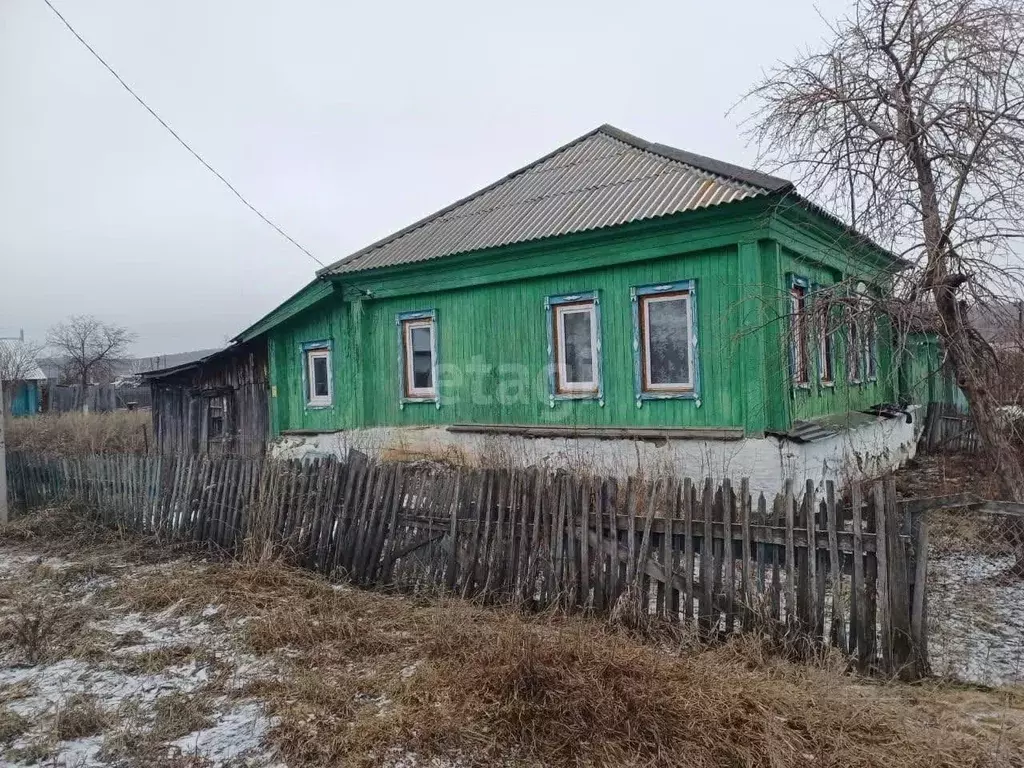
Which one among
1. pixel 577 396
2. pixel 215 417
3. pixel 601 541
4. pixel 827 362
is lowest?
pixel 601 541

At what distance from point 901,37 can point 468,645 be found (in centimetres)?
661

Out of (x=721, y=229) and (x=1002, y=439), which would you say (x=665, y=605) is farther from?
(x=721, y=229)

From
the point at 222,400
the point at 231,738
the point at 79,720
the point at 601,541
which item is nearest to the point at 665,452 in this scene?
the point at 601,541

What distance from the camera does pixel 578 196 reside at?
10.8 m

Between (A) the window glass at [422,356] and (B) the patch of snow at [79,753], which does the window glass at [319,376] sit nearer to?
(A) the window glass at [422,356]

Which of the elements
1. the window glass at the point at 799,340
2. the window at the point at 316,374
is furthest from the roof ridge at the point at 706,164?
the window at the point at 316,374

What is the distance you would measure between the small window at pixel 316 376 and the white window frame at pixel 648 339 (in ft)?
22.7

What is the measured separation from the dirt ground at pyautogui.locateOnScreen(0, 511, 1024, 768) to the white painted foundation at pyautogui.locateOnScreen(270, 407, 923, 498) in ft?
9.27

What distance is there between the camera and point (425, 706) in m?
3.47

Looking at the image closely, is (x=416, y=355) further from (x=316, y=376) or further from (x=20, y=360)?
(x=20, y=360)

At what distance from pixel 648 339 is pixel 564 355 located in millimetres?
1420

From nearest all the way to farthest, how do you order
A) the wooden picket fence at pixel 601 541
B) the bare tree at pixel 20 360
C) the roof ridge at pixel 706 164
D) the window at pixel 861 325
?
1. the wooden picket fence at pixel 601 541
2. the window at pixel 861 325
3. the roof ridge at pixel 706 164
4. the bare tree at pixel 20 360

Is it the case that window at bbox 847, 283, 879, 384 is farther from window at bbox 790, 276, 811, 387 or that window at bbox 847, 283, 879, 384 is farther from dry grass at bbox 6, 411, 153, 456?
dry grass at bbox 6, 411, 153, 456

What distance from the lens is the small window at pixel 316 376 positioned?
44.0 ft
